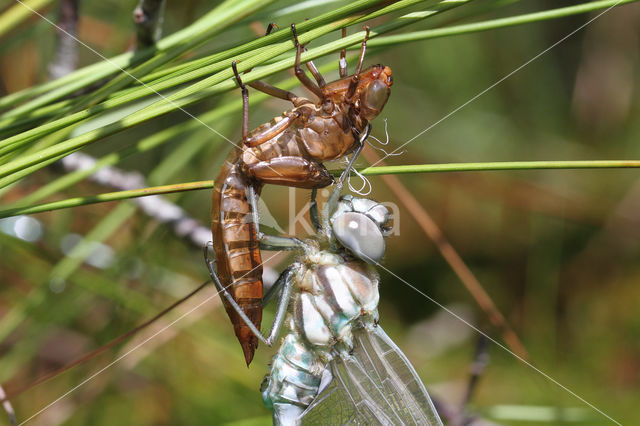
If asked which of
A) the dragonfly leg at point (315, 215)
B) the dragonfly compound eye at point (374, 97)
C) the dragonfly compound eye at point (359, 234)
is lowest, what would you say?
the dragonfly compound eye at point (359, 234)

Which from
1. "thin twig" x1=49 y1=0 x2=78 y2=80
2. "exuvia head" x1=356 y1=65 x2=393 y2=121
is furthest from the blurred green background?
"exuvia head" x1=356 y1=65 x2=393 y2=121

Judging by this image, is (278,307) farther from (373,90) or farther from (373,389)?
(373,90)

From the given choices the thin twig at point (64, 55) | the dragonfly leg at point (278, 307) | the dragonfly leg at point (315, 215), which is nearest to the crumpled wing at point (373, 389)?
the dragonfly leg at point (278, 307)

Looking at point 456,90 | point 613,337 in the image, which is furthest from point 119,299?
point 613,337

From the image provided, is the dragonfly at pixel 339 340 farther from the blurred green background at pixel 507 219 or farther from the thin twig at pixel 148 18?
the blurred green background at pixel 507 219

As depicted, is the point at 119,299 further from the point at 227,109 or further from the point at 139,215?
the point at 227,109

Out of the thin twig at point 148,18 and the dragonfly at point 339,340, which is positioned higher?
the thin twig at point 148,18

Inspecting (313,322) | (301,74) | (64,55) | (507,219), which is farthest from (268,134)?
(507,219)
